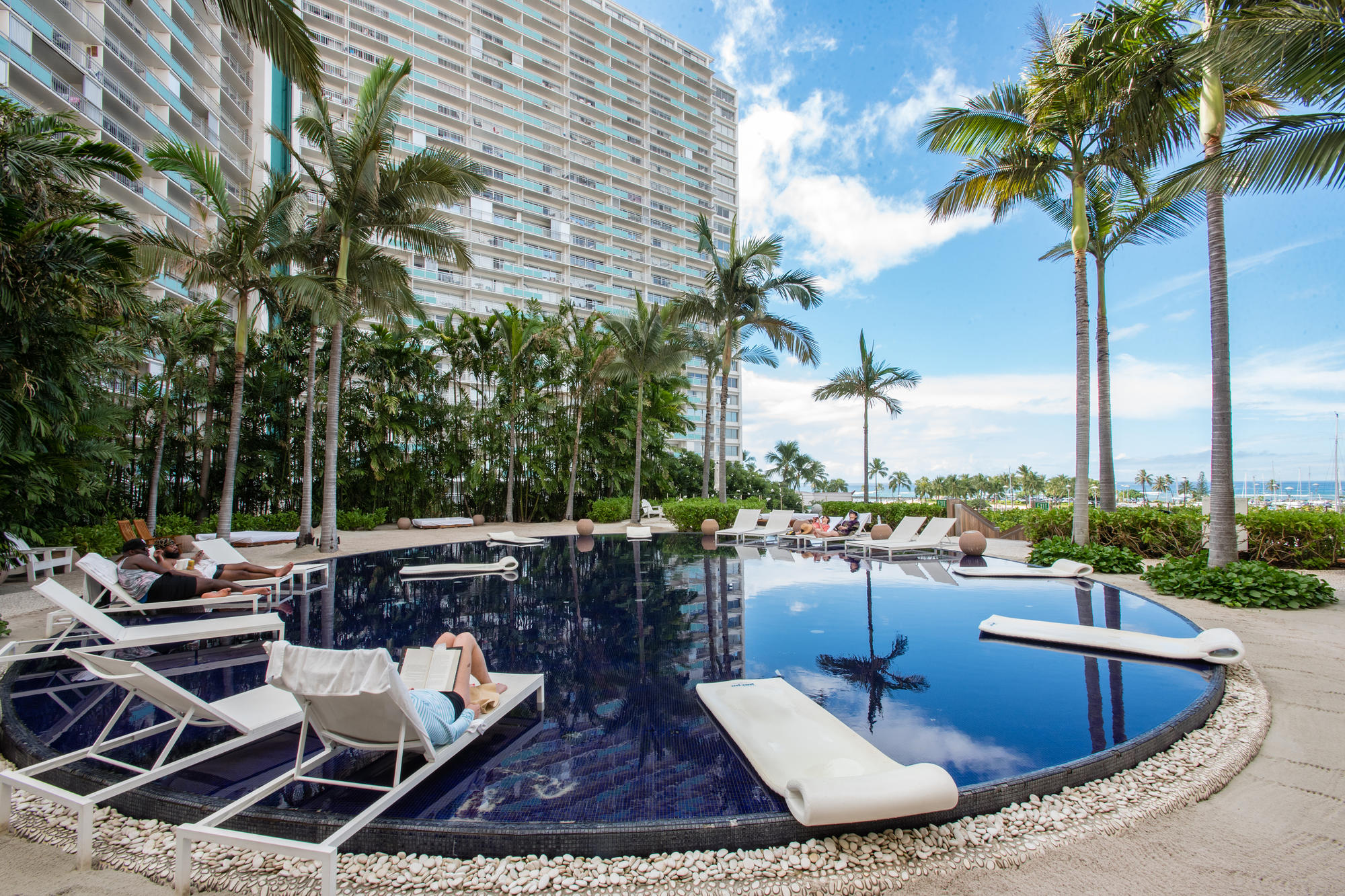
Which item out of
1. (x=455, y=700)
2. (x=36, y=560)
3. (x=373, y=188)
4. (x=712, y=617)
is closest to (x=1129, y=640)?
(x=712, y=617)

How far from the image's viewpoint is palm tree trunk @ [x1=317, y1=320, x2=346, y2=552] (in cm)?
1147

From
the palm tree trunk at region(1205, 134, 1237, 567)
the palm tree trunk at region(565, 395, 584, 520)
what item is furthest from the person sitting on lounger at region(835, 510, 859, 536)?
the palm tree trunk at region(565, 395, 584, 520)

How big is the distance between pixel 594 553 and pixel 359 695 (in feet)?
33.0

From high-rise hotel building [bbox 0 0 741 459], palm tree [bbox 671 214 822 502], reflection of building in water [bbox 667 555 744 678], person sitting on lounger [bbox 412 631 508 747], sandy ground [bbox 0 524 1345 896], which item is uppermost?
high-rise hotel building [bbox 0 0 741 459]

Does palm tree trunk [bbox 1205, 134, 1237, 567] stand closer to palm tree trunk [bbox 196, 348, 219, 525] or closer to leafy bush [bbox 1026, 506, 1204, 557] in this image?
leafy bush [bbox 1026, 506, 1204, 557]

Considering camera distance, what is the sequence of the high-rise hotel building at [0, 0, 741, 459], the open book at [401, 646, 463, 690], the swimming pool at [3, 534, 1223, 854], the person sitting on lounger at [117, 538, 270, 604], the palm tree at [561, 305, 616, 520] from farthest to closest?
1. the high-rise hotel building at [0, 0, 741, 459]
2. the palm tree at [561, 305, 616, 520]
3. the person sitting on lounger at [117, 538, 270, 604]
4. the open book at [401, 646, 463, 690]
5. the swimming pool at [3, 534, 1223, 854]

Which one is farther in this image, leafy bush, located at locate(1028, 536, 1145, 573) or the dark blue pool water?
leafy bush, located at locate(1028, 536, 1145, 573)

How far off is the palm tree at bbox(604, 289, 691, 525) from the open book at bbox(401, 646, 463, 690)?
15.2 metres

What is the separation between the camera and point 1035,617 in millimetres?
6691

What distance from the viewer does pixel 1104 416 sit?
11625 mm

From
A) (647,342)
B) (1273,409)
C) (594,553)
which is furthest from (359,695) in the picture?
(1273,409)

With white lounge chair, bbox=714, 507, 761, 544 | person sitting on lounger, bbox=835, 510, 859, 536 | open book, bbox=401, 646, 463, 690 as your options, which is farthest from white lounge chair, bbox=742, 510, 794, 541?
open book, bbox=401, 646, 463, 690

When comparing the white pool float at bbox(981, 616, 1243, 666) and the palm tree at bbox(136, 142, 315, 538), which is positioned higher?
the palm tree at bbox(136, 142, 315, 538)

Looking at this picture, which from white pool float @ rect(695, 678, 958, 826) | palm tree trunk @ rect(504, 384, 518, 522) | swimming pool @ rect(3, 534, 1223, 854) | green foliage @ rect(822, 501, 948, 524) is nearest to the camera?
white pool float @ rect(695, 678, 958, 826)
